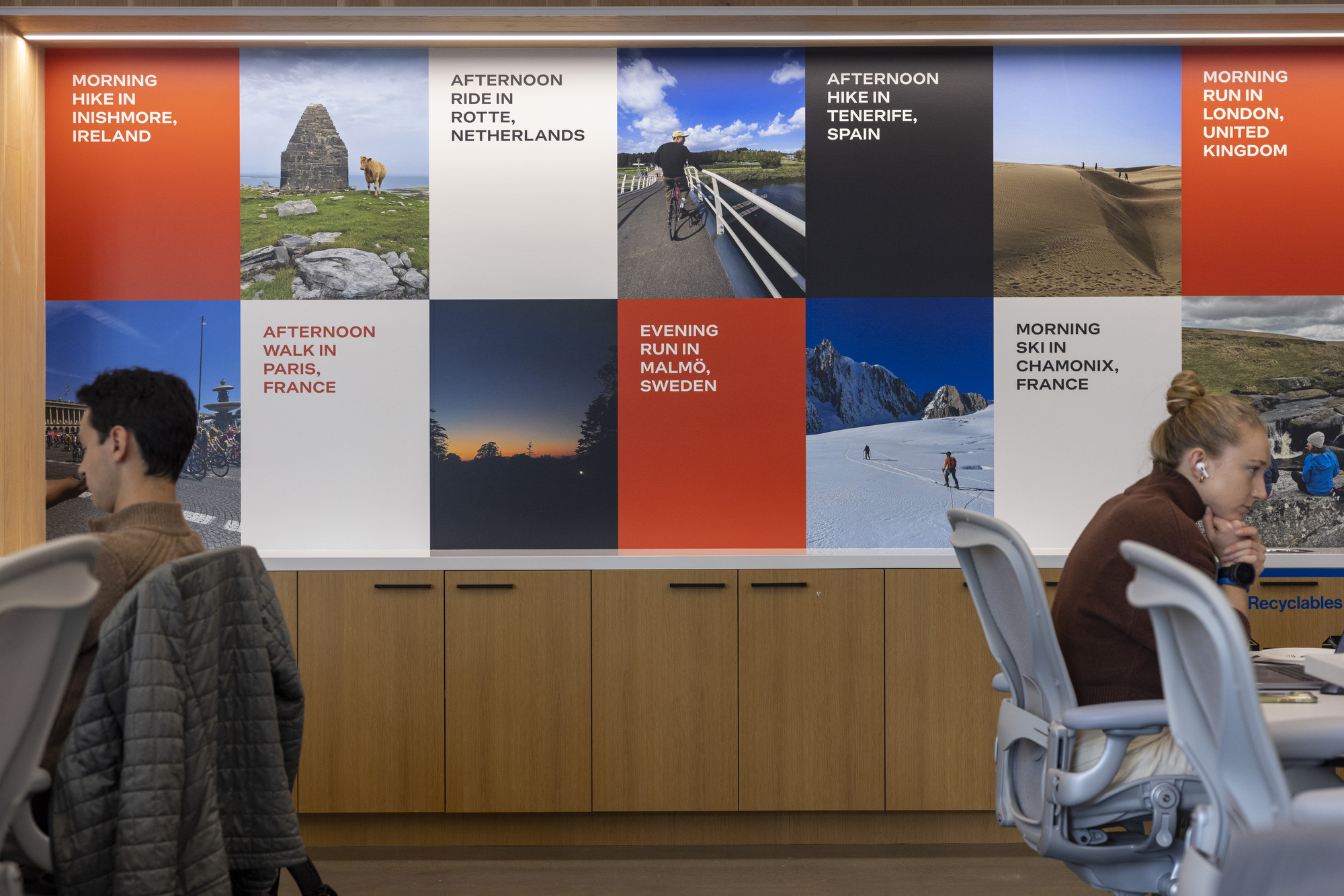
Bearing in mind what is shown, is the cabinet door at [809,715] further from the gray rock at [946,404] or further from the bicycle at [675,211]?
the bicycle at [675,211]

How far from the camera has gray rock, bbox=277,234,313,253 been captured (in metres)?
3.81

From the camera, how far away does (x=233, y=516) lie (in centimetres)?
378

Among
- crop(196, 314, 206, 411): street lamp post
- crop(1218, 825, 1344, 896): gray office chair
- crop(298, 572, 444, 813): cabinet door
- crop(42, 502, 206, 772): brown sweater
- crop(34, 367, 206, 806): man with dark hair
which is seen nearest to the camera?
crop(1218, 825, 1344, 896): gray office chair

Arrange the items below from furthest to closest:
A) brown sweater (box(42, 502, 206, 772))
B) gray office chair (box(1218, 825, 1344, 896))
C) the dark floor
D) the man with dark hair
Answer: the dark floor
the man with dark hair
brown sweater (box(42, 502, 206, 772))
gray office chair (box(1218, 825, 1344, 896))

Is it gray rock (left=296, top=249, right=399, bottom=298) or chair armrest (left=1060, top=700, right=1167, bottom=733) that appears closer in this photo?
chair armrest (left=1060, top=700, right=1167, bottom=733)

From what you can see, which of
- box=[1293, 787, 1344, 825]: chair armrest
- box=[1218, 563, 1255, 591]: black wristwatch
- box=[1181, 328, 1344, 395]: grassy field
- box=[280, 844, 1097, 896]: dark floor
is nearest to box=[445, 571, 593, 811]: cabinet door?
box=[280, 844, 1097, 896]: dark floor

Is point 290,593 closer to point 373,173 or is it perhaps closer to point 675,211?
point 373,173

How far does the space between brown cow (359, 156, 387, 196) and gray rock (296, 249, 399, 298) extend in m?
0.26

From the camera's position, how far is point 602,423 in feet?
12.5

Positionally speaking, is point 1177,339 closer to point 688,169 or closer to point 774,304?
point 774,304

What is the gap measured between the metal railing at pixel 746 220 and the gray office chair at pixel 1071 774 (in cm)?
196

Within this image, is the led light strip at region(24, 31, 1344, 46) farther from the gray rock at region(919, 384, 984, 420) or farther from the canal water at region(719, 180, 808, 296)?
the gray rock at region(919, 384, 984, 420)

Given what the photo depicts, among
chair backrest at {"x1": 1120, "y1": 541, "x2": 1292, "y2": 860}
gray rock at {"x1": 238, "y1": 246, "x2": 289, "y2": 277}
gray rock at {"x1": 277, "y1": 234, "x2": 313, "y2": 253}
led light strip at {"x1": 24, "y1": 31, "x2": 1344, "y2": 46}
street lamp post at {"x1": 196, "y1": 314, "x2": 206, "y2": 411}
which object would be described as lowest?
chair backrest at {"x1": 1120, "y1": 541, "x2": 1292, "y2": 860}

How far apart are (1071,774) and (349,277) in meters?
3.13
